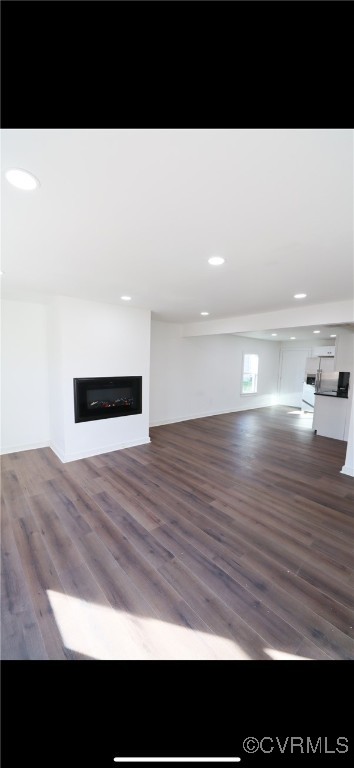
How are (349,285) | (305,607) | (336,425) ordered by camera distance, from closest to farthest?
1. (305,607)
2. (349,285)
3. (336,425)

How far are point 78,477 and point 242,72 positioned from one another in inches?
143

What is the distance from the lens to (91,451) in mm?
4031

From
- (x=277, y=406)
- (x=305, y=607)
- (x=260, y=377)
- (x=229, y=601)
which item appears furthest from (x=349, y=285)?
(x=277, y=406)

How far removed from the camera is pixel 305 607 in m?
1.67

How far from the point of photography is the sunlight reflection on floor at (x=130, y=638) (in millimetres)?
1379

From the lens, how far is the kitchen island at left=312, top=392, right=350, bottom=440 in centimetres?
545

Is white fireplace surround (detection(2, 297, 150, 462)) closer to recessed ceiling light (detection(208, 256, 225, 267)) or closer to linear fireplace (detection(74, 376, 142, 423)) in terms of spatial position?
linear fireplace (detection(74, 376, 142, 423))

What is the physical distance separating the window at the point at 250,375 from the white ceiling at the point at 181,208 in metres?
5.35

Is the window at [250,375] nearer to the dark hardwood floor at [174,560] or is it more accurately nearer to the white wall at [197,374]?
the white wall at [197,374]

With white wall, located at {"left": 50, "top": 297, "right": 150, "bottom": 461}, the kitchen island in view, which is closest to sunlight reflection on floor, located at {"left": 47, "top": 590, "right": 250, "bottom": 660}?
white wall, located at {"left": 50, "top": 297, "right": 150, "bottom": 461}

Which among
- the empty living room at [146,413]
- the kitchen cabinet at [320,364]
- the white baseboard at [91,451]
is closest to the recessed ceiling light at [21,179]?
the empty living room at [146,413]

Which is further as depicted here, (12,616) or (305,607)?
(305,607)
